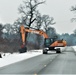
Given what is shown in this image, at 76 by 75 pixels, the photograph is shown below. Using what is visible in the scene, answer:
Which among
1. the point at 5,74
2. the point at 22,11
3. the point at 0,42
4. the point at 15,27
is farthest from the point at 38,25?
the point at 5,74

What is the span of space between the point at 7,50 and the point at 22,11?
92.6 ft

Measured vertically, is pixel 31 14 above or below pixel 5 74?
above

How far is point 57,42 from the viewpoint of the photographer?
62344mm

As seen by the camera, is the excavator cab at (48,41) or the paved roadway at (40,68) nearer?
the paved roadway at (40,68)

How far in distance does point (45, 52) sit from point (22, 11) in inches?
1166

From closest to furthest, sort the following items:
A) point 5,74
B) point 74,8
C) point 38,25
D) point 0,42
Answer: point 5,74, point 0,42, point 74,8, point 38,25

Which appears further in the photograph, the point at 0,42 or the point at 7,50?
the point at 0,42

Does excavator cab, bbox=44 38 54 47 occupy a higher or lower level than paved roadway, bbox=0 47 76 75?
higher

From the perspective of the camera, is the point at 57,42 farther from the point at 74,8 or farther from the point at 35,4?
the point at 35,4

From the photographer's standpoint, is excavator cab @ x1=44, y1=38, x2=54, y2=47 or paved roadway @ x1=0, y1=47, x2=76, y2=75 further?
excavator cab @ x1=44, y1=38, x2=54, y2=47

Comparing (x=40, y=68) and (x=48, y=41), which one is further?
(x=48, y=41)

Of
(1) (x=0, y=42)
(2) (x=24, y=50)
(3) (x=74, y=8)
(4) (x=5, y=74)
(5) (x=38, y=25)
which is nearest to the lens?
(4) (x=5, y=74)

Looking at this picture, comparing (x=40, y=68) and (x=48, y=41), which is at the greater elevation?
(x=48, y=41)

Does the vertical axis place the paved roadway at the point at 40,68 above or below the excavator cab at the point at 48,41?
below
